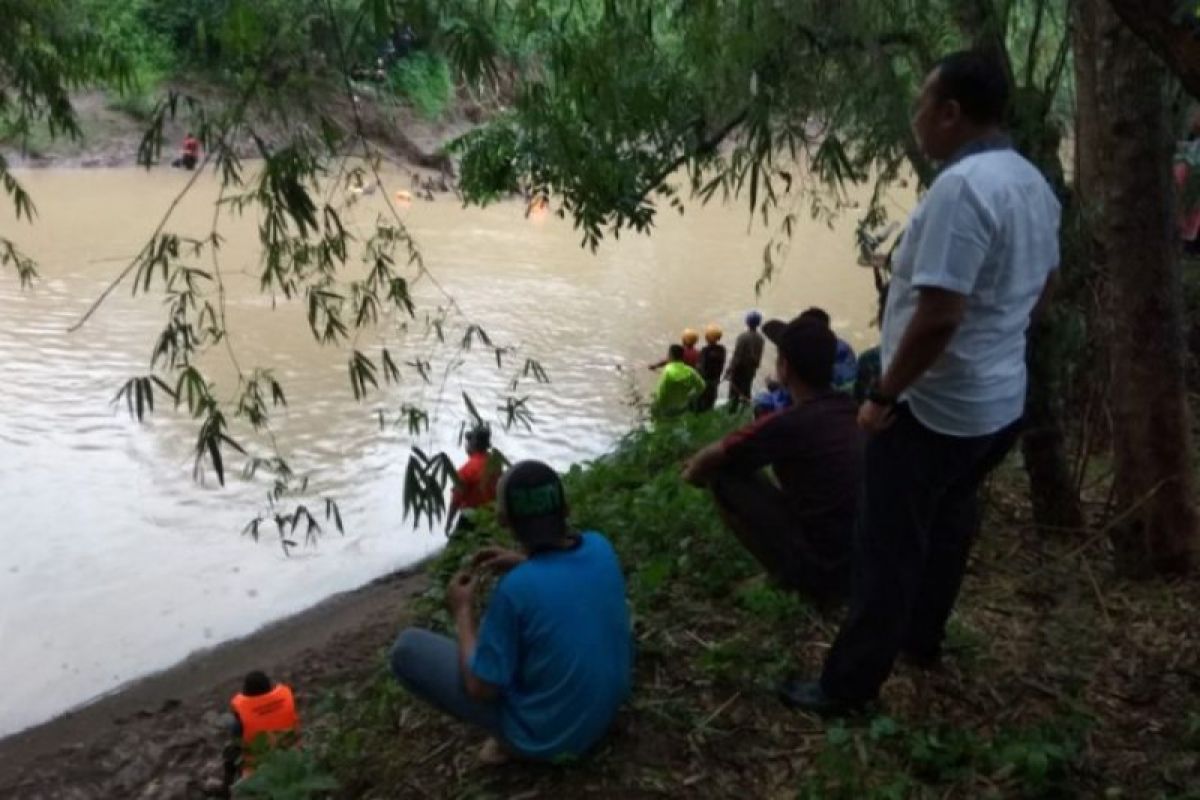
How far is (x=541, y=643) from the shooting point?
9.50 ft

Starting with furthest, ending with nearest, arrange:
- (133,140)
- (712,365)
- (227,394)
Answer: (133,140) < (227,394) < (712,365)

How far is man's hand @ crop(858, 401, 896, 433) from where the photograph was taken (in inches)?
104

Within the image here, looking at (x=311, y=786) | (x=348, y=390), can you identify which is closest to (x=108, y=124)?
(x=348, y=390)

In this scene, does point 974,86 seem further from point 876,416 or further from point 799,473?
point 799,473

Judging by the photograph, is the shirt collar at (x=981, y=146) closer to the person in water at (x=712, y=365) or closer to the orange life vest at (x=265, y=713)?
the orange life vest at (x=265, y=713)

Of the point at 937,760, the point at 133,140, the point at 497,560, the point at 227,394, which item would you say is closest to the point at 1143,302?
the point at 937,760

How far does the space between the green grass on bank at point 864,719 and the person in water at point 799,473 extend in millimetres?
146

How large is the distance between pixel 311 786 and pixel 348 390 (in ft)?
31.8

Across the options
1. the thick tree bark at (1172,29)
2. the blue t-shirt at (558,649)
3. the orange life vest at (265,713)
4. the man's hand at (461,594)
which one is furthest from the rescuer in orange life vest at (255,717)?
the thick tree bark at (1172,29)

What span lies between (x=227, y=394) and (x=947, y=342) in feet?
36.0

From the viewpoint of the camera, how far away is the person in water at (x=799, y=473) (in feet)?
11.6

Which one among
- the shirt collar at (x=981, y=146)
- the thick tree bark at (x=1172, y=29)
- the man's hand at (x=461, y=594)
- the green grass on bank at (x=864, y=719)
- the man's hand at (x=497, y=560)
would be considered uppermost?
the thick tree bark at (x=1172, y=29)

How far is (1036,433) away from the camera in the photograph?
13.9 feet

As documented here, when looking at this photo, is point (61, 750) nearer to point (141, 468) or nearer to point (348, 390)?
point (141, 468)
